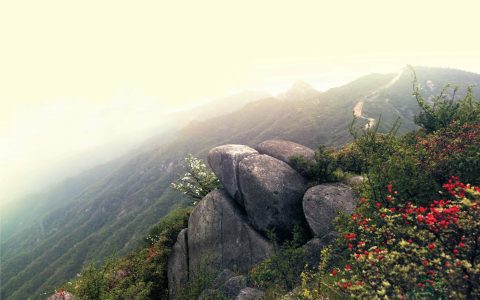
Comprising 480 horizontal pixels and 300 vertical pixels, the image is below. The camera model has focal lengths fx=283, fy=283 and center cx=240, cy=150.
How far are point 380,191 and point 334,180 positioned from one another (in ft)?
30.8

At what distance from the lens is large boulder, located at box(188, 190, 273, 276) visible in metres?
21.2

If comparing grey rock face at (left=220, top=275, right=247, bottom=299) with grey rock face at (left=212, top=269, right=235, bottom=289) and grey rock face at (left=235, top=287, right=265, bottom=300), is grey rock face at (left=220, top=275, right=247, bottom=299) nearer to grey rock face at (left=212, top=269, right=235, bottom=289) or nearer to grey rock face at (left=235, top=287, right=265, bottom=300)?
grey rock face at (left=235, top=287, right=265, bottom=300)

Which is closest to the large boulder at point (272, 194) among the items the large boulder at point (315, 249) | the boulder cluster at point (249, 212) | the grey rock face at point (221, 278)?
the boulder cluster at point (249, 212)

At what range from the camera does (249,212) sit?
22.9 m

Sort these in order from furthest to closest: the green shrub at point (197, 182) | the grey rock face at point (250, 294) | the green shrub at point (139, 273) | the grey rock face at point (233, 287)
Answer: the green shrub at point (197, 182)
the green shrub at point (139, 273)
the grey rock face at point (233, 287)
the grey rock face at point (250, 294)

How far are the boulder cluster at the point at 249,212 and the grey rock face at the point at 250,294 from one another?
4598 millimetres

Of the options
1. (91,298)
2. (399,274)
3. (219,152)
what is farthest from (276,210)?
(399,274)

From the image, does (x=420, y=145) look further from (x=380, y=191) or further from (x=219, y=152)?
(x=219, y=152)

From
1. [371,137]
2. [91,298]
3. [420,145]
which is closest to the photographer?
[420,145]

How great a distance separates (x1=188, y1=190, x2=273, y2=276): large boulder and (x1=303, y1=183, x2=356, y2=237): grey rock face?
4.19 m

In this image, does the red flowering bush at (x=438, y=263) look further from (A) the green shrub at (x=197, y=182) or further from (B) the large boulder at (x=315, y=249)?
(A) the green shrub at (x=197, y=182)

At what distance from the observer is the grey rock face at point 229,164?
24.3 metres

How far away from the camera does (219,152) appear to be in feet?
87.9

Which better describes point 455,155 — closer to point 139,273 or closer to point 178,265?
point 178,265
